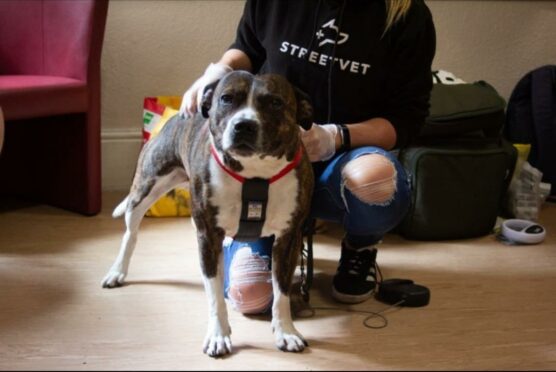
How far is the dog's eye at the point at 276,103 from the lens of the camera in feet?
4.82

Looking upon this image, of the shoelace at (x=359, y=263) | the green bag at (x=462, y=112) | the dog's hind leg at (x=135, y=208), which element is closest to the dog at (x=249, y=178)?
the dog's hind leg at (x=135, y=208)

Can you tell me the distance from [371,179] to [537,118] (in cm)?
169

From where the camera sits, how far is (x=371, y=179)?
177cm

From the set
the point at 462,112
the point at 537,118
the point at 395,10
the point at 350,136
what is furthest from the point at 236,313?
the point at 537,118

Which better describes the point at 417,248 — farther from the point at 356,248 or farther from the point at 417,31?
the point at 417,31

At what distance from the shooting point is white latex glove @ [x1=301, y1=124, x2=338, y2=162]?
5.75 ft

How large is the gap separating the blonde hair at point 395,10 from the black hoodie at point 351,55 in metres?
0.02

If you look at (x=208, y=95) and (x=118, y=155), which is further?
(x=118, y=155)

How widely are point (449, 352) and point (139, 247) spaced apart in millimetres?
1197

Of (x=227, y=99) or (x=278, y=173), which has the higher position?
(x=227, y=99)

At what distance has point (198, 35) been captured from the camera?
120 inches

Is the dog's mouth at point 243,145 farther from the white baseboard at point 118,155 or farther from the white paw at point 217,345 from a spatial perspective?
the white baseboard at point 118,155

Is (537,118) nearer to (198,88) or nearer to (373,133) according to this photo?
(373,133)

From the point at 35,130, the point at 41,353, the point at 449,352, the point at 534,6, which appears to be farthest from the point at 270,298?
the point at 534,6
